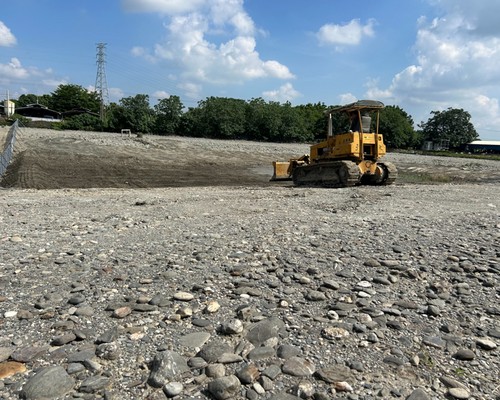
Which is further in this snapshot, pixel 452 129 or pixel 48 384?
pixel 452 129

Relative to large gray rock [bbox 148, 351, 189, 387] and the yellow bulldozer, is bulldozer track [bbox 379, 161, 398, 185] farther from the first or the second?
large gray rock [bbox 148, 351, 189, 387]

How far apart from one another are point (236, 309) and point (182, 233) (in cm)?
309

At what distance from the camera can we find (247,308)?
153 inches

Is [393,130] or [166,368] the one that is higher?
[393,130]

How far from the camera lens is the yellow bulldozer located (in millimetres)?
15953

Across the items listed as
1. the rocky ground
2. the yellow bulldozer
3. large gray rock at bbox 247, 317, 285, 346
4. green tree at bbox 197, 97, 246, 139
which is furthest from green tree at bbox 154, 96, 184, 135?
large gray rock at bbox 247, 317, 285, 346

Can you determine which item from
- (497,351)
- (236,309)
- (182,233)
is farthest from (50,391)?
(182,233)

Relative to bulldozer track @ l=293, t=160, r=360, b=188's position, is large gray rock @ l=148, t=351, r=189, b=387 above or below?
below

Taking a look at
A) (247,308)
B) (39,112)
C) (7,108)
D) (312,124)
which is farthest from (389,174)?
(39,112)

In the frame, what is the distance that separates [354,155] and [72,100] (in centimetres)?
10039

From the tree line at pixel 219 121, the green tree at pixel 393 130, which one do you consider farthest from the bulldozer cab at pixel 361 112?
the green tree at pixel 393 130

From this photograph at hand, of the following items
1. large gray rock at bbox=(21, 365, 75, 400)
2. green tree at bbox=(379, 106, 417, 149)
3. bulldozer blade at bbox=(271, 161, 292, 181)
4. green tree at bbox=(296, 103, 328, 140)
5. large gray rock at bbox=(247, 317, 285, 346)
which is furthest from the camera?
green tree at bbox=(379, 106, 417, 149)

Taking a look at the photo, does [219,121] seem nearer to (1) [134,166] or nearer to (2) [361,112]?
(1) [134,166]

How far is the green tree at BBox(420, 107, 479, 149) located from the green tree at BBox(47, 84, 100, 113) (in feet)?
271
